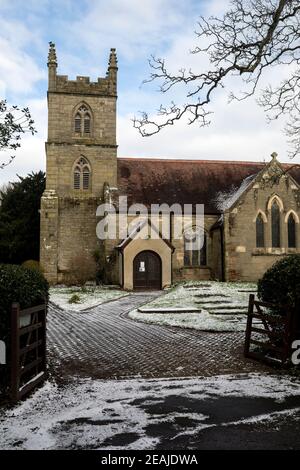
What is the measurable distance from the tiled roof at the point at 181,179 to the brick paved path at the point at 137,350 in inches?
697

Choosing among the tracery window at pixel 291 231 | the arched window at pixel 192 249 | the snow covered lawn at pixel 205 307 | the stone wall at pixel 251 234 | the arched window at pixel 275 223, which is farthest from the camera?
the arched window at pixel 192 249

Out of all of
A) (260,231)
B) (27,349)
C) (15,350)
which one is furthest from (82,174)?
(15,350)

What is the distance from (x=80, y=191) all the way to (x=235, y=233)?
38.8 feet

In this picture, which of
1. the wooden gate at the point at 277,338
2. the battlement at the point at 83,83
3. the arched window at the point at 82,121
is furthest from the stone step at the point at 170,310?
the battlement at the point at 83,83

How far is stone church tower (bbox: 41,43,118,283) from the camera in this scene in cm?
3105

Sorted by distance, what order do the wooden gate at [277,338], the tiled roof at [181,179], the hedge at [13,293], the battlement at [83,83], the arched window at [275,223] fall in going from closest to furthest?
1. the hedge at [13,293]
2. the wooden gate at [277,338]
3. the arched window at [275,223]
4. the tiled roof at [181,179]
5. the battlement at [83,83]

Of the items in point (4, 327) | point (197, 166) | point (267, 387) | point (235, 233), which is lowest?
point (267, 387)

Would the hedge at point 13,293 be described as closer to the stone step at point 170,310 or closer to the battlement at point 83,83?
the stone step at point 170,310

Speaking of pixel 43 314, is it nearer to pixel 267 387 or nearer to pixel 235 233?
pixel 267 387

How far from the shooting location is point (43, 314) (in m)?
7.83

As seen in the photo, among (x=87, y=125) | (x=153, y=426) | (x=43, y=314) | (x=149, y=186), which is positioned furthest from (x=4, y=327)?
(x=87, y=125)

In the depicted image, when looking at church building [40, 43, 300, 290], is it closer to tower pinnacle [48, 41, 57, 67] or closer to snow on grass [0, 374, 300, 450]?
tower pinnacle [48, 41, 57, 67]

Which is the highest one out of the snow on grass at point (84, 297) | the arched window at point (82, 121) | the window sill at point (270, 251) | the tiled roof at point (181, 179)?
the arched window at point (82, 121)

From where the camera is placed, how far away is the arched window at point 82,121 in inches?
1312
